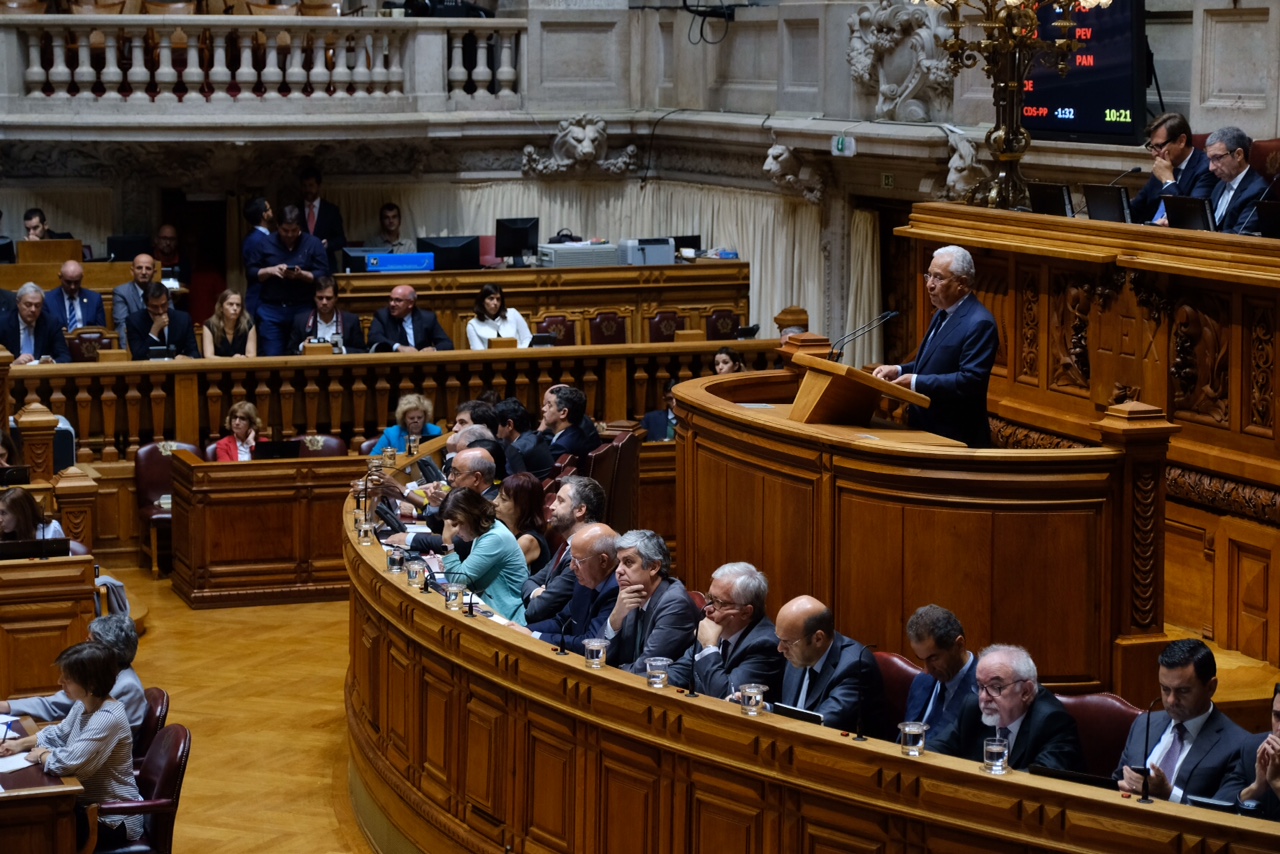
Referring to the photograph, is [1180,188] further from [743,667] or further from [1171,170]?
[743,667]

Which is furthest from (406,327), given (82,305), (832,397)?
(832,397)

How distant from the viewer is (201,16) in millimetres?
14562

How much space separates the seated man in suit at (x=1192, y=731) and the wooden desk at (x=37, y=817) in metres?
2.94

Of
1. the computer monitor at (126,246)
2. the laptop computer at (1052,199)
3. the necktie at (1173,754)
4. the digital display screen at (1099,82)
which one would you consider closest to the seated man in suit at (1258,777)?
the necktie at (1173,754)

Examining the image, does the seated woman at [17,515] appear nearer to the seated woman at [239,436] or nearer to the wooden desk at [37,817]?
the seated woman at [239,436]

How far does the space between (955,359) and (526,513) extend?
188cm

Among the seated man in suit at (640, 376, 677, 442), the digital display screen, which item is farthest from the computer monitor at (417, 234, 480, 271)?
the digital display screen

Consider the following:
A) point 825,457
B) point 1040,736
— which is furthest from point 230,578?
point 1040,736

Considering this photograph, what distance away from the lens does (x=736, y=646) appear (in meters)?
5.42

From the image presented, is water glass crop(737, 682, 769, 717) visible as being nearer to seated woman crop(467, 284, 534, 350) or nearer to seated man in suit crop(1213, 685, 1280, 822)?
seated man in suit crop(1213, 685, 1280, 822)

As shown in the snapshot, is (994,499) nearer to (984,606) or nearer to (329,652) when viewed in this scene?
(984,606)

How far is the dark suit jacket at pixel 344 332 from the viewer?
37.2 feet

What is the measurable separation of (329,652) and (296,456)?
128 cm

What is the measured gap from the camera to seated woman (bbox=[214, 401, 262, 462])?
9.86 metres
